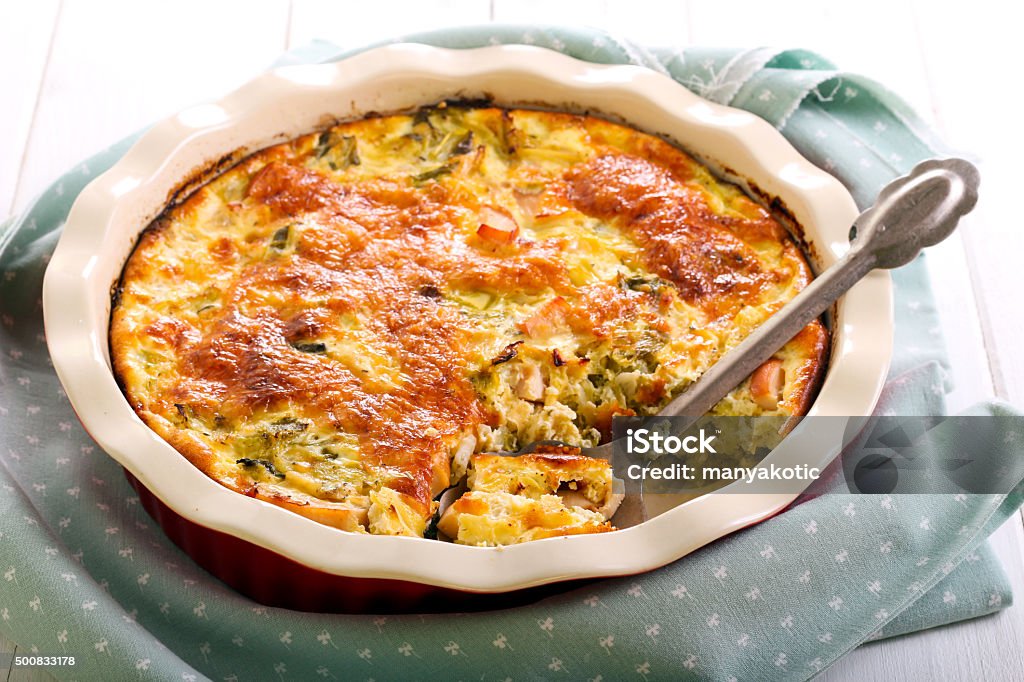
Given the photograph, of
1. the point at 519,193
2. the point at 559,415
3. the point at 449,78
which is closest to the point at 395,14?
A: the point at 449,78

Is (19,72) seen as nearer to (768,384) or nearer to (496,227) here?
(496,227)

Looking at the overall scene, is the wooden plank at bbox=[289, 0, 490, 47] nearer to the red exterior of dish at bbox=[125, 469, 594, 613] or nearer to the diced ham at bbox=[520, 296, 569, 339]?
the diced ham at bbox=[520, 296, 569, 339]

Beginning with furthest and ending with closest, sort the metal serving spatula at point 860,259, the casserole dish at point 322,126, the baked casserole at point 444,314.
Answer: the metal serving spatula at point 860,259, the baked casserole at point 444,314, the casserole dish at point 322,126

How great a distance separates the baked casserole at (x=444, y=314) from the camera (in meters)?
2.74

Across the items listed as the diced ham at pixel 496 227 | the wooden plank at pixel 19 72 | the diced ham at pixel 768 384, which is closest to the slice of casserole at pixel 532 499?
the diced ham at pixel 768 384

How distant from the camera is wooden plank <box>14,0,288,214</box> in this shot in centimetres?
418

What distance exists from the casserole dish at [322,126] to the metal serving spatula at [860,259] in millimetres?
85

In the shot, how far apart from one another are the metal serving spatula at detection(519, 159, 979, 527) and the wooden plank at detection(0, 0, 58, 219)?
2248mm

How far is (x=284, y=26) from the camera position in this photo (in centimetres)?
468

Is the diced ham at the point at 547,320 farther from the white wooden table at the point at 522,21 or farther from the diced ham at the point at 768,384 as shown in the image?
the white wooden table at the point at 522,21

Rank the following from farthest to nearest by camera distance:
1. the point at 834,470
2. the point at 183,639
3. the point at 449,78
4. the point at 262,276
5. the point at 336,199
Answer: the point at 449,78 < the point at 336,199 < the point at 262,276 < the point at 834,470 < the point at 183,639

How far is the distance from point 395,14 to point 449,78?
125 cm

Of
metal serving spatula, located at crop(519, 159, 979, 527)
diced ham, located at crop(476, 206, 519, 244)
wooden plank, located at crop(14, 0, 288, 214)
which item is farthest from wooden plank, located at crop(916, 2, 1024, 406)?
wooden plank, located at crop(14, 0, 288, 214)

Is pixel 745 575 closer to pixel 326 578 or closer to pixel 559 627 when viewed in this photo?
pixel 559 627
